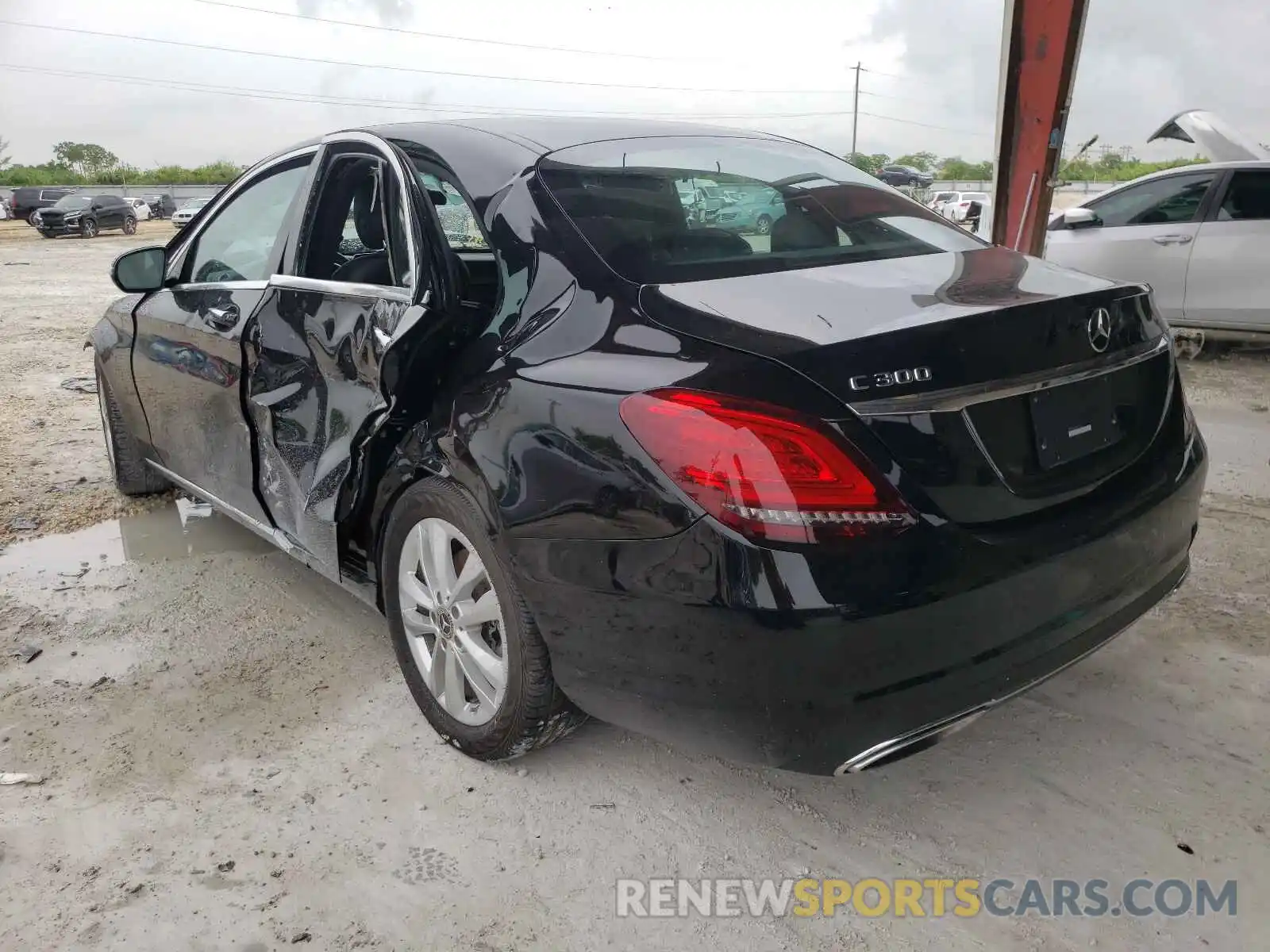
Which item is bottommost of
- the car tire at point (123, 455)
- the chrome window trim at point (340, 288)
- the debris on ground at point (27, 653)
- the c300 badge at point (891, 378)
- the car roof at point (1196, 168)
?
the debris on ground at point (27, 653)

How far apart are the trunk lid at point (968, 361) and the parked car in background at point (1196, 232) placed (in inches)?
210

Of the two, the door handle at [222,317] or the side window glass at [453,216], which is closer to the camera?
the side window glass at [453,216]

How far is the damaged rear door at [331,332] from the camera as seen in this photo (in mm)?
2547

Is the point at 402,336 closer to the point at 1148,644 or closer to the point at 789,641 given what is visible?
the point at 789,641

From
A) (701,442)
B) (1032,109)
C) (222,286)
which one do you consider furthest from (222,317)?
(1032,109)

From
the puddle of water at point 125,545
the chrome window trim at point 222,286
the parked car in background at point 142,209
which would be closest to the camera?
the chrome window trim at point 222,286

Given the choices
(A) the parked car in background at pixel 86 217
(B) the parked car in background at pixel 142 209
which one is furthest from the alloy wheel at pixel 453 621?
(B) the parked car in background at pixel 142 209

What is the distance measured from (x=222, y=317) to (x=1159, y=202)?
22.5 ft

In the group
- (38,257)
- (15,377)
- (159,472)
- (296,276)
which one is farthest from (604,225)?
(38,257)

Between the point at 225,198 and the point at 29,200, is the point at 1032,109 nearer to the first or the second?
the point at 225,198

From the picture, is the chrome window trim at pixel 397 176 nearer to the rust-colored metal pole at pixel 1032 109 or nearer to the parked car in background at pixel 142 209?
the rust-colored metal pole at pixel 1032 109

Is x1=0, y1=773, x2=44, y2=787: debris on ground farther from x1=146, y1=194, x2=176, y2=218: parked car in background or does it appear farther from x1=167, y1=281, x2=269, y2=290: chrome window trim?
x1=146, y1=194, x2=176, y2=218: parked car in background

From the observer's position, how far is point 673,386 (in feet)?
5.94

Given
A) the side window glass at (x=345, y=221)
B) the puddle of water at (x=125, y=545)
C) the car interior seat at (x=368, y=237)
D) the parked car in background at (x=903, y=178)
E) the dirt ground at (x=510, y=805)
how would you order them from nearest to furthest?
the dirt ground at (x=510, y=805) < the car interior seat at (x=368, y=237) < the side window glass at (x=345, y=221) < the puddle of water at (x=125, y=545) < the parked car in background at (x=903, y=178)
